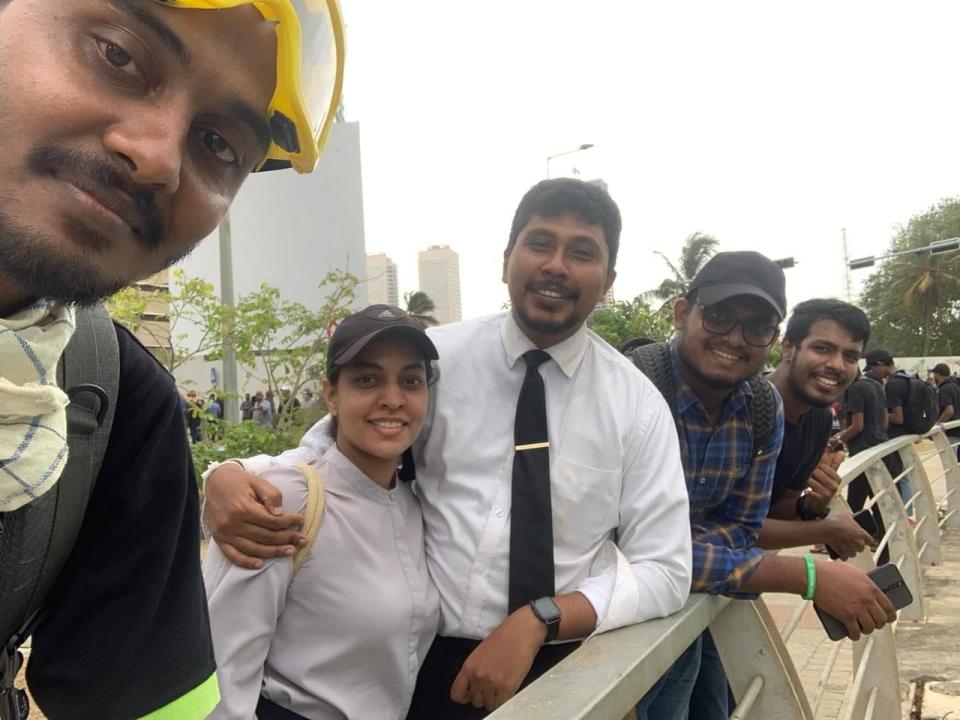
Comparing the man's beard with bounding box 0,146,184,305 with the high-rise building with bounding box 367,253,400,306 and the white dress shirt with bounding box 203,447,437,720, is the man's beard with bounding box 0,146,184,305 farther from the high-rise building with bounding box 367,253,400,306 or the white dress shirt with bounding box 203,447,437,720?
the high-rise building with bounding box 367,253,400,306

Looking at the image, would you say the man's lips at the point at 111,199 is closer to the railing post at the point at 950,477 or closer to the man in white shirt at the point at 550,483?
the man in white shirt at the point at 550,483

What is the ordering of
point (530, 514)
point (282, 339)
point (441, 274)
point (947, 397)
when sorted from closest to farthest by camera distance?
point (530, 514) < point (282, 339) < point (947, 397) < point (441, 274)

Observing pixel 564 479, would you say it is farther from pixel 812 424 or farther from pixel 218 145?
pixel 812 424

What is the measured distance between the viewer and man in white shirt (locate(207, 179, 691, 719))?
1657 millimetres

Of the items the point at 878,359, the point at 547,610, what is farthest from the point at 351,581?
the point at 878,359

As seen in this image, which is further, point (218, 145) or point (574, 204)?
point (574, 204)

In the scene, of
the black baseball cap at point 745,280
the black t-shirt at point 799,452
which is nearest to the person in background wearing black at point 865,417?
the black t-shirt at point 799,452

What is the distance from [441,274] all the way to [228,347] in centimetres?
5451

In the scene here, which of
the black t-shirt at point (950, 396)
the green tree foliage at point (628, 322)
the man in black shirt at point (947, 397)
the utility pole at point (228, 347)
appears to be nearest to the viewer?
the utility pole at point (228, 347)

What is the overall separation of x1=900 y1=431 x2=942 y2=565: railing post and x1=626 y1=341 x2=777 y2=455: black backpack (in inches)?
164

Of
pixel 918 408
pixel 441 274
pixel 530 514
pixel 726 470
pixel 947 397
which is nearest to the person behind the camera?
pixel 530 514

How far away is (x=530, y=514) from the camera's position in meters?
1.85

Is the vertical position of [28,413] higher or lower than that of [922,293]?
lower

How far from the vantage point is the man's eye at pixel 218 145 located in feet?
3.68
